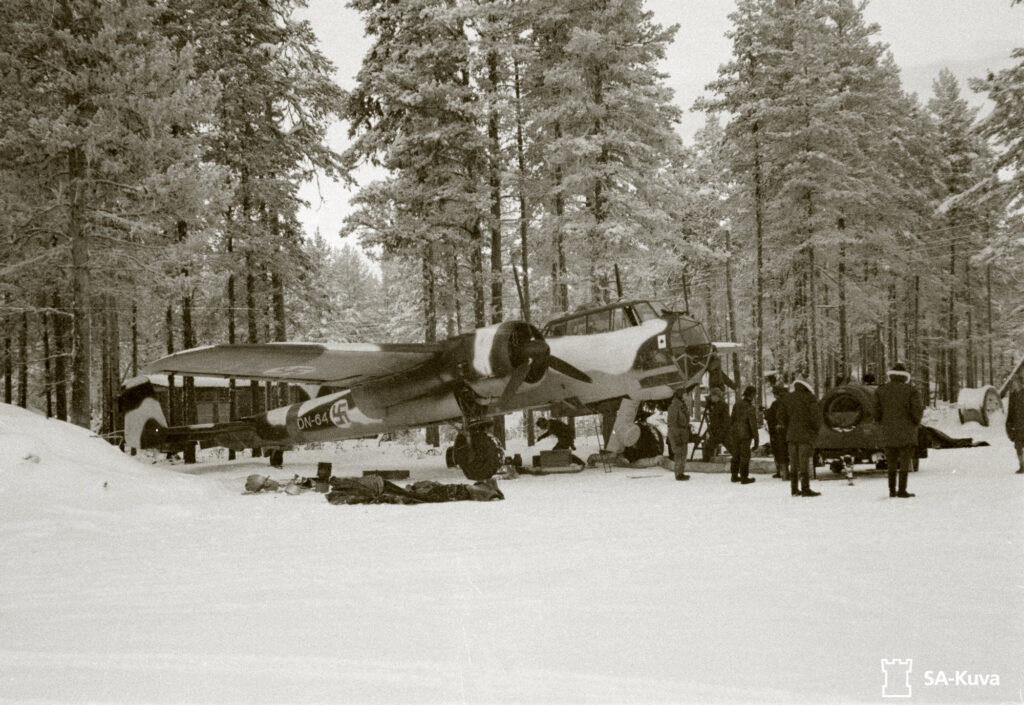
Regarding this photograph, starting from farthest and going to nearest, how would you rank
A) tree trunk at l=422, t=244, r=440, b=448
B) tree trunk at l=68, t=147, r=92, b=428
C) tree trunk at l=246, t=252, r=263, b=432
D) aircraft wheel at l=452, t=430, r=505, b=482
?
tree trunk at l=246, t=252, r=263, b=432 < tree trunk at l=422, t=244, r=440, b=448 < tree trunk at l=68, t=147, r=92, b=428 < aircraft wheel at l=452, t=430, r=505, b=482

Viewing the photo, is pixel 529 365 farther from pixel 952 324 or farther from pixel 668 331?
Result: pixel 952 324

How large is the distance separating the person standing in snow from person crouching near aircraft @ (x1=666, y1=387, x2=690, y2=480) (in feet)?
16.2

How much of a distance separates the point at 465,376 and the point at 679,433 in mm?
4126

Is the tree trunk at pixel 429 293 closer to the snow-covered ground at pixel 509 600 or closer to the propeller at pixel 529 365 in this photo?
the propeller at pixel 529 365

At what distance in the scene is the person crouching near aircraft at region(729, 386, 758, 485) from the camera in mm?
11414

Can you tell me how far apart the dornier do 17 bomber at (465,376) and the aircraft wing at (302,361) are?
2 centimetres

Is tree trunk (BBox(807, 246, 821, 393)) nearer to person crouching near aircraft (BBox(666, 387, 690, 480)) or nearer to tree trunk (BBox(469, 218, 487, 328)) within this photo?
tree trunk (BBox(469, 218, 487, 328))

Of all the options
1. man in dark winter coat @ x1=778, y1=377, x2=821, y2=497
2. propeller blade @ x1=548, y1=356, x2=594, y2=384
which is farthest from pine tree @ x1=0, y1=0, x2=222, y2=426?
man in dark winter coat @ x1=778, y1=377, x2=821, y2=497

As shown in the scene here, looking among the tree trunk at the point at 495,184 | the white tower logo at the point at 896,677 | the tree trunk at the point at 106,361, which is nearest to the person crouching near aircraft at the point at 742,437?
the white tower logo at the point at 896,677

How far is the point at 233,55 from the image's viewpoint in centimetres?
1895

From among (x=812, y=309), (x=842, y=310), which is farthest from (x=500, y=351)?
(x=842, y=310)

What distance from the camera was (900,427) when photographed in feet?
28.5

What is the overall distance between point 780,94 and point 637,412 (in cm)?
1459

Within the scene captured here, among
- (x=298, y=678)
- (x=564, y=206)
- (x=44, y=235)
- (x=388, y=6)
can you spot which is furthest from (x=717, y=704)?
(x=388, y=6)
